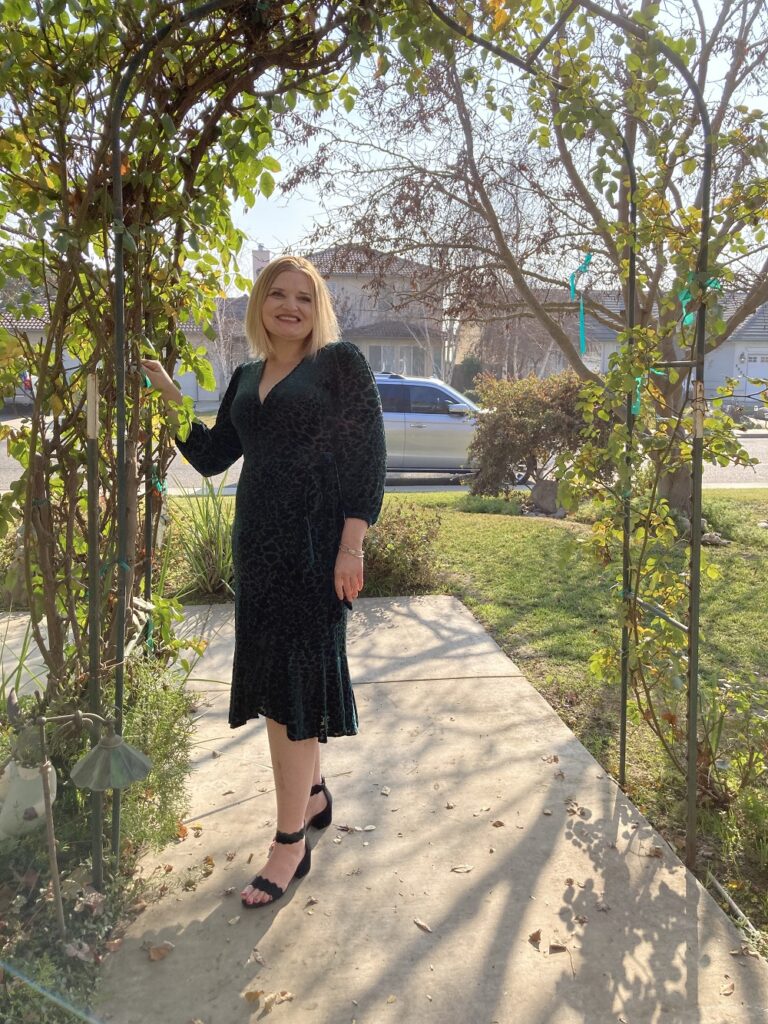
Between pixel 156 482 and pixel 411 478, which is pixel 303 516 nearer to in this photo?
pixel 156 482

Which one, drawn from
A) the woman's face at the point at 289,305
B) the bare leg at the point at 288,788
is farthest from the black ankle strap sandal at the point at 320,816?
the woman's face at the point at 289,305

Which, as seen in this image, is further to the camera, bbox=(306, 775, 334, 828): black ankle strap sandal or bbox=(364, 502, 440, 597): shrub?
bbox=(364, 502, 440, 597): shrub

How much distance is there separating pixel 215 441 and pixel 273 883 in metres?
1.36

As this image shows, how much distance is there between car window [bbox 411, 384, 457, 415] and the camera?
42.8 ft

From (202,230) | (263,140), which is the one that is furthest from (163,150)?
(263,140)

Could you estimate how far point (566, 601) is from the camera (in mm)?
5254

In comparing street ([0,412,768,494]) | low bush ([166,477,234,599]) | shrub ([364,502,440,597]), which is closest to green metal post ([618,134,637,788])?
shrub ([364,502,440,597])

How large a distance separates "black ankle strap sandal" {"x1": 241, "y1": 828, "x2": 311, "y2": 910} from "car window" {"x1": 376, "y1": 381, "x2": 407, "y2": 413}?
10990 mm

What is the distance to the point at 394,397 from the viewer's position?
13.1 m

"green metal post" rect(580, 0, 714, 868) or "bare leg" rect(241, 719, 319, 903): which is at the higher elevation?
"green metal post" rect(580, 0, 714, 868)

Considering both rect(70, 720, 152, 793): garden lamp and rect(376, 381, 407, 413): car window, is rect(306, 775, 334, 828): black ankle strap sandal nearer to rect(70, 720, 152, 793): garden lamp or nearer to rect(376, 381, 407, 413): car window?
rect(70, 720, 152, 793): garden lamp

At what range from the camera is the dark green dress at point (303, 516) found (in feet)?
7.06

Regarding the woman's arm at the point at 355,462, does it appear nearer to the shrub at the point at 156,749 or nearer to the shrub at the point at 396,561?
the shrub at the point at 156,749

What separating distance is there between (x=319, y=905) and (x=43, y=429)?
158 cm
